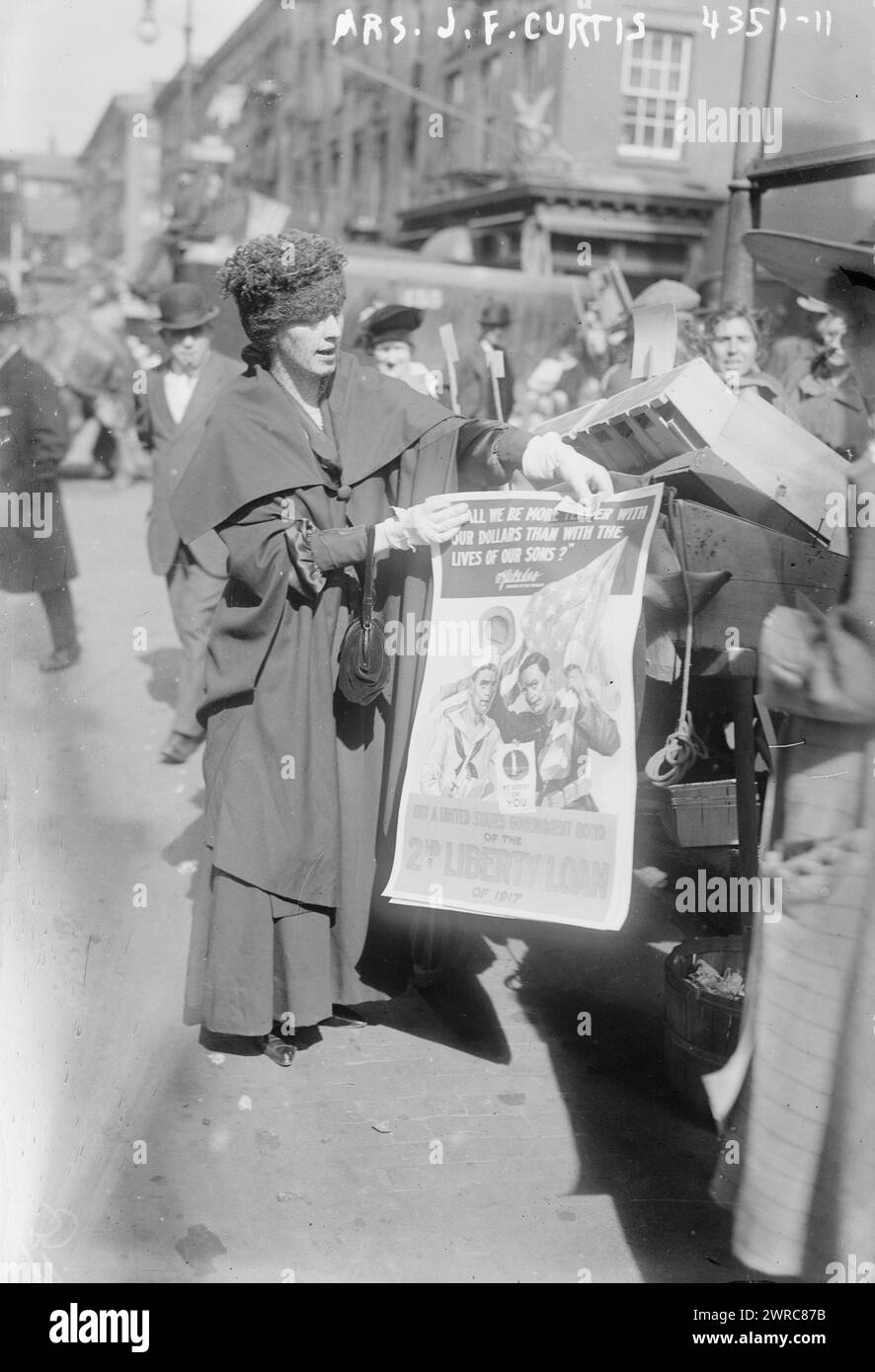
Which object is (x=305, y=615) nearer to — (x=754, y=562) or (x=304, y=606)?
(x=304, y=606)

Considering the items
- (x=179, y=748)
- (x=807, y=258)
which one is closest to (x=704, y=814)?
(x=807, y=258)

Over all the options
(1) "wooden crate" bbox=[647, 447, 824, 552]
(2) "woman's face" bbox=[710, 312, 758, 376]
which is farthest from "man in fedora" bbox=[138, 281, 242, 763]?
(1) "wooden crate" bbox=[647, 447, 824, 552]

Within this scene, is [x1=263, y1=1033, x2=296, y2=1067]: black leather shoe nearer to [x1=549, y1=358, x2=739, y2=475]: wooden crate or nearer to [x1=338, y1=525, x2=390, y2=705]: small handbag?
[x1=338, y1=525, x2=390, y2=705]: small handbag

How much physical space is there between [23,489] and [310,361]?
3.55 ft

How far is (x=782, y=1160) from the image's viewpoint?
259 centimetres

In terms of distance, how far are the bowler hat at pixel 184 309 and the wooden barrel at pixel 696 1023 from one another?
4984 mm

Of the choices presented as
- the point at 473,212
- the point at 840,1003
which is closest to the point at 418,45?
the point at 473,212

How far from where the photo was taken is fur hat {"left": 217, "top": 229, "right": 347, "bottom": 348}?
11.7 feet

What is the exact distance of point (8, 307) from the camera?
237 inches

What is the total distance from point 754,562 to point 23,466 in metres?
1.96

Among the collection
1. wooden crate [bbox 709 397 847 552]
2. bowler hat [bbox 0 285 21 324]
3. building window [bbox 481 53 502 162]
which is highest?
building window [bbox 481 53 502 162]

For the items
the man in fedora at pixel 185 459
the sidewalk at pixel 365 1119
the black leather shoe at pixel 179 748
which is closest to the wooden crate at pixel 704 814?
the sidewalk at pixel 365 1119

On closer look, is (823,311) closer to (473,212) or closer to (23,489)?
(23,489)

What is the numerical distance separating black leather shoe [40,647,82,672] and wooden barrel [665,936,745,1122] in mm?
5145
